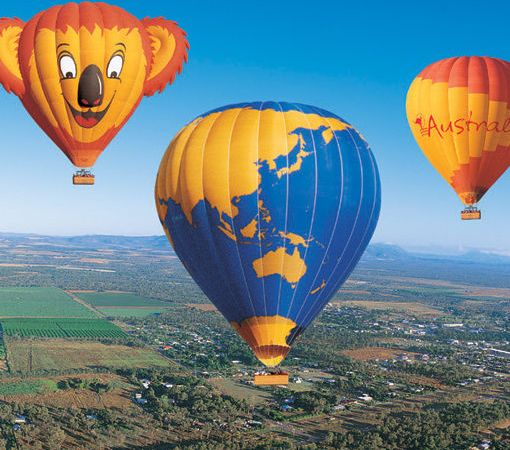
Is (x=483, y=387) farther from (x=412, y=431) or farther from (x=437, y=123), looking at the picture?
(x=437, y=123)

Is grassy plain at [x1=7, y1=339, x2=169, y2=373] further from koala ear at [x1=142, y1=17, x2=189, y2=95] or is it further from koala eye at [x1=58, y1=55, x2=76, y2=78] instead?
koala eye at [x1=58, y1=55, x2=76, y2=78]

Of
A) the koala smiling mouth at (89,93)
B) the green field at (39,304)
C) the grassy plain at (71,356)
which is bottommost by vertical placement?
the grassy plain at (71,356)

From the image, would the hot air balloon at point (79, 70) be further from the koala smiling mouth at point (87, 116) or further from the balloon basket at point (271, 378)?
the balloon basket at point (271, 378)

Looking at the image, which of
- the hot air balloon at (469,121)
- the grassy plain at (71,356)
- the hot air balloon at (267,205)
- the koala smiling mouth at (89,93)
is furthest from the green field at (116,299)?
the hot air balloon at (267,205)

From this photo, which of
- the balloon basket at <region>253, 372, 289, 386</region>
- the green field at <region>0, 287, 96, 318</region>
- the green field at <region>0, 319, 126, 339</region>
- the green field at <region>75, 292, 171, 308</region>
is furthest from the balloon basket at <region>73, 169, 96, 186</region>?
the green field at <region>75, 292, 171, 308</region>

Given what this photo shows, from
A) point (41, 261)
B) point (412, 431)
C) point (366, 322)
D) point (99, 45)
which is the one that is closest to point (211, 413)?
point (412, 431)

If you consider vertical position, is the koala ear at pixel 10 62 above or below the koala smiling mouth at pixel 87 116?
above
